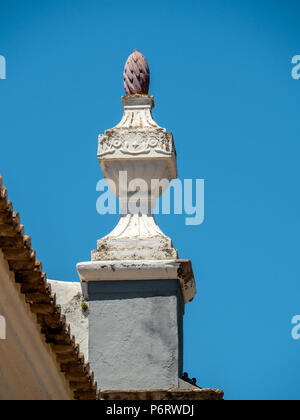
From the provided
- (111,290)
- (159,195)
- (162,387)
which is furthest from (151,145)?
(162,387)

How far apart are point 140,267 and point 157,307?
477 mm

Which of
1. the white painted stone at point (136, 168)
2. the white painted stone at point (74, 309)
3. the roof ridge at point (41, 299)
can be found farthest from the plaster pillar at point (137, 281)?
the roof ridge at point (41, 299)

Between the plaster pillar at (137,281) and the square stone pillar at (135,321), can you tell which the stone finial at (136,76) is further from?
the square stone pillar at (135,321)

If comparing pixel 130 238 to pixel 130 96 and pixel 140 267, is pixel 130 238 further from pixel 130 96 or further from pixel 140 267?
pixel 130 96

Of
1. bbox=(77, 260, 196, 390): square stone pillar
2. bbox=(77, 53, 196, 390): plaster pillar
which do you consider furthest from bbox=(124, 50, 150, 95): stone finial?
bbox=(77, 260, 196, 390): square stone pillar

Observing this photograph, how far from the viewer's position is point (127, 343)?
1540 centimetres

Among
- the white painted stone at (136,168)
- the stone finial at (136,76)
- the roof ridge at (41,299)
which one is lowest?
the roof ridge at (41,299)

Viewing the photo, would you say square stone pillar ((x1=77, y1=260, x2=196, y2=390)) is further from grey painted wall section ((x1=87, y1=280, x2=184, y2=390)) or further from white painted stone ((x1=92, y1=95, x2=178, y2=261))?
white painted stone ((x1=92, y1=95, x2=178, y2=261))

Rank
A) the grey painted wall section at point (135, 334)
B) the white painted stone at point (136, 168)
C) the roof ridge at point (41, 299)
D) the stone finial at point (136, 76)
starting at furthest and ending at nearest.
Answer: the stone finial at point (136, 76)
the white painted stone at point (136, 168)
the grey painted wall section at point (135, 334)
the roof ridge at point (41, 299)

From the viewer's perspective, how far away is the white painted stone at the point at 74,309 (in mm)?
15906

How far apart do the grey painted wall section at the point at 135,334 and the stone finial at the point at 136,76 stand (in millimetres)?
2339

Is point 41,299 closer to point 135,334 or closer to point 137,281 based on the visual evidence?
point 135,334

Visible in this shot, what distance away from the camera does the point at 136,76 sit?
54.1ft

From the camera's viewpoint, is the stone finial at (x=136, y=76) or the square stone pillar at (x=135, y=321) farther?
the stone finial at (x=136, y=76)
